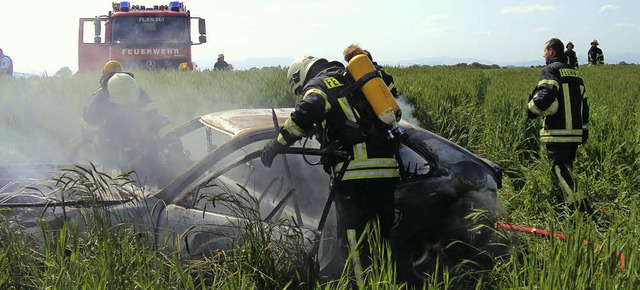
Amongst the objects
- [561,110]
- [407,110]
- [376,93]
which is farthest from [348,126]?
[407,110]

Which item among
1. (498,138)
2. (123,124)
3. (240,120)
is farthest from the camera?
(498,138)

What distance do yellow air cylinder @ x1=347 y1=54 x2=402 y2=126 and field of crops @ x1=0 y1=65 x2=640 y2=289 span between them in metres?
1.02

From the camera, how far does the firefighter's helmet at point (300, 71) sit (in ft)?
13.0

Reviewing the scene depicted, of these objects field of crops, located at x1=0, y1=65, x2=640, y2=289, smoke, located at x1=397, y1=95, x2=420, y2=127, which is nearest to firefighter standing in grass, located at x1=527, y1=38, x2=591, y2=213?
field of crops, located at x1=0, y1=65, x2=640, y2=289

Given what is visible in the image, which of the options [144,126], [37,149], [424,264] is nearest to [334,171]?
[424,264]

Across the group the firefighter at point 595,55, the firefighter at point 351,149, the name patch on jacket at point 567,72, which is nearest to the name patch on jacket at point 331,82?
the firefighter at point 351,149

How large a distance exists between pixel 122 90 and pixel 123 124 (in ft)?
1.03

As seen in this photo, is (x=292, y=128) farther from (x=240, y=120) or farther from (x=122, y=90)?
(x=122, y=90)

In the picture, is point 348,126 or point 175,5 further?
point 175,5

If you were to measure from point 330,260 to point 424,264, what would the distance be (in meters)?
0.75

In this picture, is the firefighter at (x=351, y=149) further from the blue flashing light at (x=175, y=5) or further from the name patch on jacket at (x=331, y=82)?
the blue flashing light at (x=175, y=5)

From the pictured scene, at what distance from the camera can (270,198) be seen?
437 cm

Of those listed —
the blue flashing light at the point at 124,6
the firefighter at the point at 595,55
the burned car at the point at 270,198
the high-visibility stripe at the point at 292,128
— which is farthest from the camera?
the firefighter at the point at 595,55

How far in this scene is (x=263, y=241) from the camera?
304 cm
